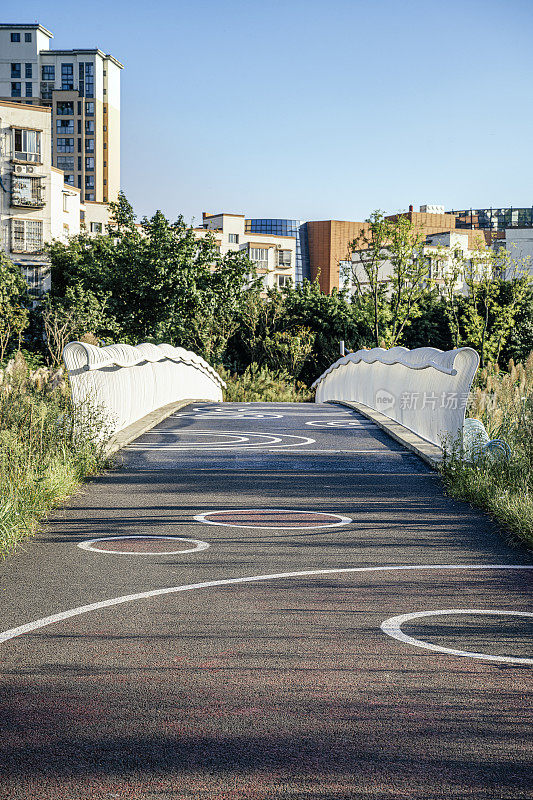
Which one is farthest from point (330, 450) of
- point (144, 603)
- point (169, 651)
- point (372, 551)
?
point (169, 651)

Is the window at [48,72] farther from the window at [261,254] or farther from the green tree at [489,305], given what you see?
the green tree at [489,305]

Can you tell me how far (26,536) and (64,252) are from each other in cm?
5698

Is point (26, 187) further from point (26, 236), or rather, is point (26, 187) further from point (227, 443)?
point (227, 443)

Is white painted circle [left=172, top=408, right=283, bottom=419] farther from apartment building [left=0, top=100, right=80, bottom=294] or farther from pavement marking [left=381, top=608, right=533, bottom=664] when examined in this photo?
apartment building [left=0, top=100, right=80, bottom=294]

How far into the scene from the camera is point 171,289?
3406 cm

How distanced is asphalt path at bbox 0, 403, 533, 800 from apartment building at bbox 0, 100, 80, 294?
67.7m

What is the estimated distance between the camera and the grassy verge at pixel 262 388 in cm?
3198

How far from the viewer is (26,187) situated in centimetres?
7431

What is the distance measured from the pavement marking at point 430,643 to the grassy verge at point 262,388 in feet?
86.2

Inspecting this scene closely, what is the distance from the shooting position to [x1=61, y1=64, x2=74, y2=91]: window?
5472 inches

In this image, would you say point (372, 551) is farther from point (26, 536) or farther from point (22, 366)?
point (22, 366)

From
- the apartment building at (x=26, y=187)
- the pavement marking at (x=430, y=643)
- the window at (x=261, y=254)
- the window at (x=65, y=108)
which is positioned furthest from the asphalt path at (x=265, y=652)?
the window at (x=65, y=108)

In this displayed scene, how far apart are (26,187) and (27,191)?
13.5 inches

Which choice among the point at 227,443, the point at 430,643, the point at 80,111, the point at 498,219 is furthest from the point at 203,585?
the point at 498,219
